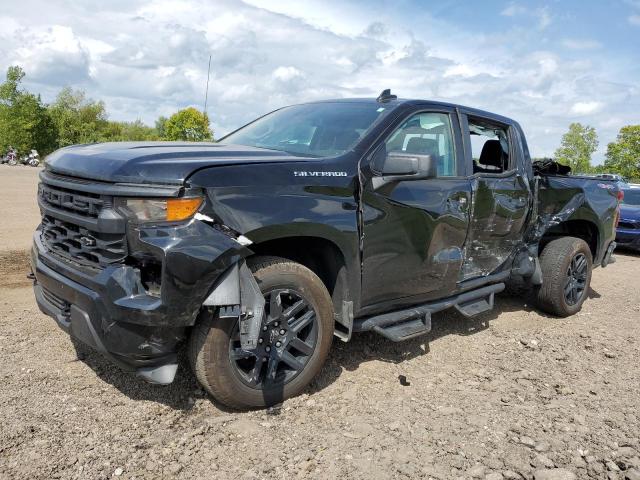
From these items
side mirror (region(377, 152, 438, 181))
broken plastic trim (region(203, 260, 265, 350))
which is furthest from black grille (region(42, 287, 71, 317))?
side mirror (region(377, 152, 438, 181))

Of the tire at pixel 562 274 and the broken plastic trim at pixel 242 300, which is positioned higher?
the broken plastic trim at pixel 242 300

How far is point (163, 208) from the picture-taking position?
2.71m

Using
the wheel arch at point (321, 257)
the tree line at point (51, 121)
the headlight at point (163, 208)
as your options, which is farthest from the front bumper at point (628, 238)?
the tree line at point (51, 121)

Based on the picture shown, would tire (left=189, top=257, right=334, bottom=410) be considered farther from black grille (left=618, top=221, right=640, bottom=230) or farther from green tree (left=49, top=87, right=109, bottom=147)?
green tree (left=49, top=87, right=109, bottom=147)

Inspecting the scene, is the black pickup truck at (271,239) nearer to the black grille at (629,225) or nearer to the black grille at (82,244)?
the black grille at (82,244)

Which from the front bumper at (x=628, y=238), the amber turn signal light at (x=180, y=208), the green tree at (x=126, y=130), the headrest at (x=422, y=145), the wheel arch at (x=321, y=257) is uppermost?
the green tree at (x=126, y=130)

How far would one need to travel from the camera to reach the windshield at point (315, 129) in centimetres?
378

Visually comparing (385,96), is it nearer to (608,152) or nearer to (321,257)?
(321,257)

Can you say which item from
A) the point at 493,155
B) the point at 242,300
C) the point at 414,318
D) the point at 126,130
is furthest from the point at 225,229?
the point at 126,130

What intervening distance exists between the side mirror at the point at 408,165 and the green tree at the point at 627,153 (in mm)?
59691

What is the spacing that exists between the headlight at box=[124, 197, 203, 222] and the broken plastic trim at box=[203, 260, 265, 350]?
37cm

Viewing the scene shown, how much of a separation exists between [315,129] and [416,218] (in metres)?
1.01

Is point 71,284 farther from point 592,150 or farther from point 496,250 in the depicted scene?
point 592,150

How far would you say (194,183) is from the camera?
8.95ft
